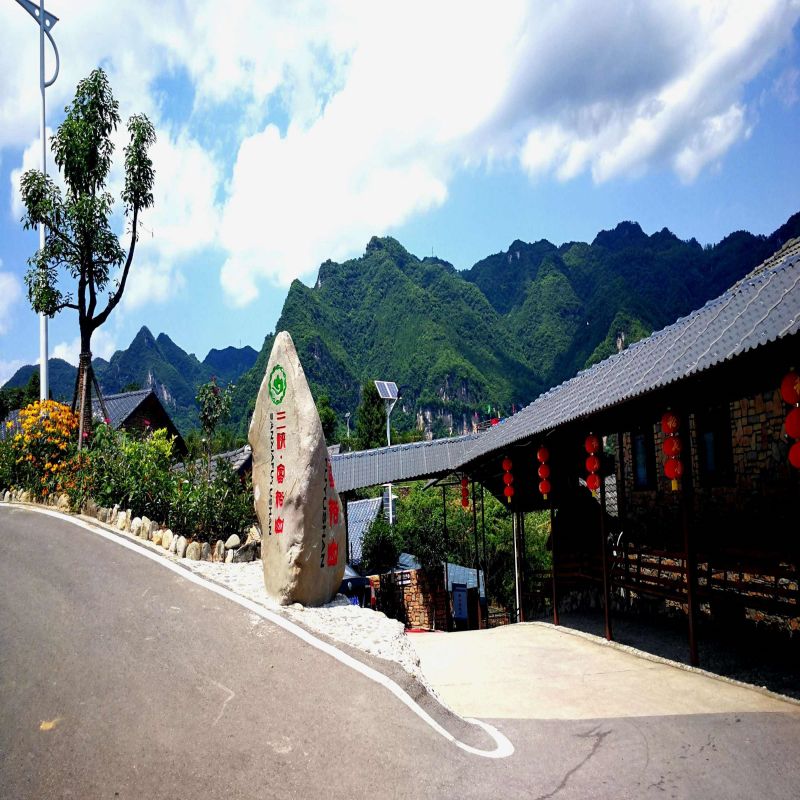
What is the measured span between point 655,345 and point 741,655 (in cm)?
414

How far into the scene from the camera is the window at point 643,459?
12.7 metres

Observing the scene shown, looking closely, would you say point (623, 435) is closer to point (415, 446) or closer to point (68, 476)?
point (415, 446)

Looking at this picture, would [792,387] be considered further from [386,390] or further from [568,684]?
[386,390]

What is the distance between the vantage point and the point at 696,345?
6625 mm

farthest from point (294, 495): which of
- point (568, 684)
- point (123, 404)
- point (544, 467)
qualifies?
point (123, 404)

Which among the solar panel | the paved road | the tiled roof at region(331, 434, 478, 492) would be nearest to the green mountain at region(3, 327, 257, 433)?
the solar panel

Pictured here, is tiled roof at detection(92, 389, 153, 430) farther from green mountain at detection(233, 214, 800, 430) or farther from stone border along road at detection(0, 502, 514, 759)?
green mountain at detection(233, 214, 800, 430)

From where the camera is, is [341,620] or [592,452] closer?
[341,620]

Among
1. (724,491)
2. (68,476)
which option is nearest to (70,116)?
(68,476)

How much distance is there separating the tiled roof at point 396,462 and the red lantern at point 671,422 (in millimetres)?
6612

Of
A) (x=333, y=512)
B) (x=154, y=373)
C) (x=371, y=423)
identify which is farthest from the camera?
(x=154, y=373)

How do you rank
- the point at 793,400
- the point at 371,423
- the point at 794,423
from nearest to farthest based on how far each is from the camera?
the point at 793,400
the point at 794,423
the point at 371,423

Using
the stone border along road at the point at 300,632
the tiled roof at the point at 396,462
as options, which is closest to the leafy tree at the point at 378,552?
the tiled roof at the point at 396,462

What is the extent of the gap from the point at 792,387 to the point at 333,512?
15.9 ft
